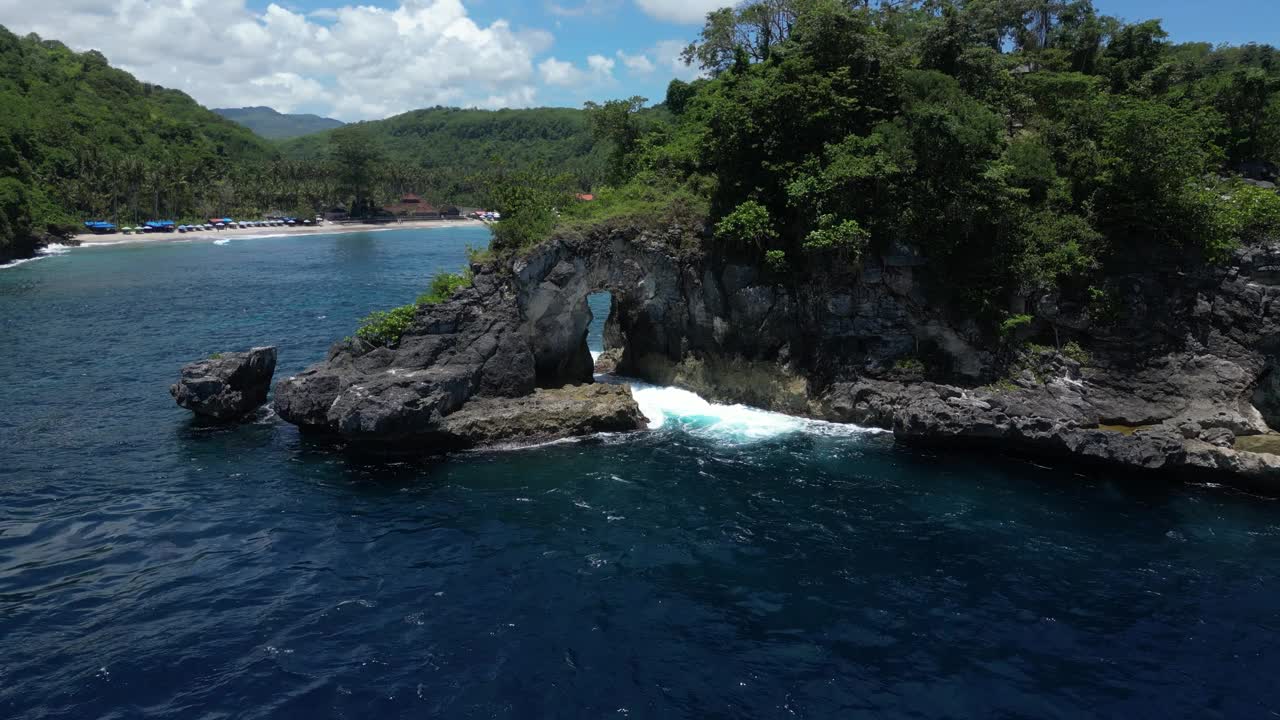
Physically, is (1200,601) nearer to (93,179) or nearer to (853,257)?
(853,257)

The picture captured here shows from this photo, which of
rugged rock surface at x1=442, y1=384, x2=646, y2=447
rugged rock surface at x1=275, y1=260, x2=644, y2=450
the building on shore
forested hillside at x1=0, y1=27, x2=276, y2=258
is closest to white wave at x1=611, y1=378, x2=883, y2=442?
rugged rock surface at x1=442, y1=384, x2=646, y2=447

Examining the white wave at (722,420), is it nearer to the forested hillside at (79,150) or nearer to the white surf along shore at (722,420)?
the white surf along shore at (722,420)

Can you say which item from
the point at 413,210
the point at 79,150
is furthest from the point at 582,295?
the point at 413,210

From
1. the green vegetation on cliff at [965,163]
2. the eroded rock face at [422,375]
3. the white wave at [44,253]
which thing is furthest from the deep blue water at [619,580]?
the white wave at [44,253]

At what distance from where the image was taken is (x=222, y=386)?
97.2 ft

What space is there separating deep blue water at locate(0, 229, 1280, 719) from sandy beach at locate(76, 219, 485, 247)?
97472 millimetres

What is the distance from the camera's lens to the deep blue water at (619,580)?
1497cm

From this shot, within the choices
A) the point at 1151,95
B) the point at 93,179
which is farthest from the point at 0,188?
the point at 1151,95

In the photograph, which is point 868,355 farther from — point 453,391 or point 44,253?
point 44,253

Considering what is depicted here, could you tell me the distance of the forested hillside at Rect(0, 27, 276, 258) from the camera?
98688mm

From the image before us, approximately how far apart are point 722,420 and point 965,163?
13785mm

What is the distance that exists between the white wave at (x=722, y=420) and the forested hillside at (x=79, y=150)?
3610 inches

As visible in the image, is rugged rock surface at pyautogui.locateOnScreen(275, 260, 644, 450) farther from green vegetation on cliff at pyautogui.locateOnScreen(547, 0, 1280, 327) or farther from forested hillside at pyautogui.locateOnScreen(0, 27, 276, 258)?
forested hillside at pyautogui.locateOnScreen(0, 27, 276, 258)

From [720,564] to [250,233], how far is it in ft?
433
